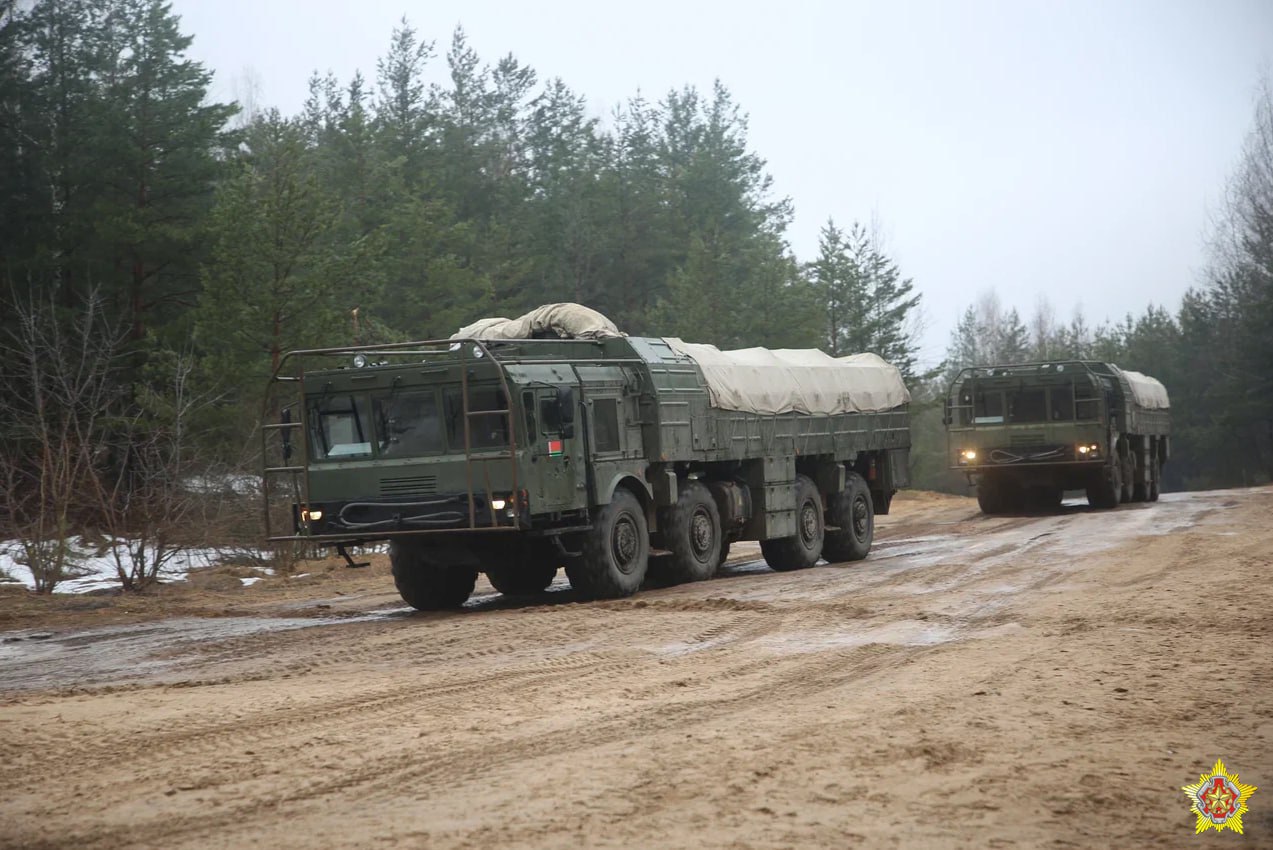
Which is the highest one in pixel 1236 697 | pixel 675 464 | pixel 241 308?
pixel 241 308

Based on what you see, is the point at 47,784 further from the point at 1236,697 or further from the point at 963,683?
the point at 1236,697

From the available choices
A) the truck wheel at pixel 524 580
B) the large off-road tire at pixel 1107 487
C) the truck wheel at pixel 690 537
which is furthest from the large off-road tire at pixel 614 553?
the large off-road tire at pixel 1107 487

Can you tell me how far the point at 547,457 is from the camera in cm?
1514

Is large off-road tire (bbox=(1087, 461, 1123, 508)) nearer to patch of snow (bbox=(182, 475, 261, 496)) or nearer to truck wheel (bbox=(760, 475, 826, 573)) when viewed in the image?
truck wheel (bbox=(760, 475, 826, 573))

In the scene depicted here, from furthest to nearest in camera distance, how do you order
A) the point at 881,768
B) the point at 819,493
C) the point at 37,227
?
the point at 37,227 < the point at 819,493 < the point at 881,768

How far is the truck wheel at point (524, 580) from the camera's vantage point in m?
17.1

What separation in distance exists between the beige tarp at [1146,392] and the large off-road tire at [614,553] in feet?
63.1

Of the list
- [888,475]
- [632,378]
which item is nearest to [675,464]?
[632,378]

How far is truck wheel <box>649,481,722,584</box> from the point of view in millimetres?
17422

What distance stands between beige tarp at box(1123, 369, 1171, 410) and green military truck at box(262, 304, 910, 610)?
15579mm

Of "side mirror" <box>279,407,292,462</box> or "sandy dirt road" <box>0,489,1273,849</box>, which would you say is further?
"side mirror" <box>279,407,292,462</box>

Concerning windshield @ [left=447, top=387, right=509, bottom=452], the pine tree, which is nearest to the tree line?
the pine tree

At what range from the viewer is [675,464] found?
17.8 metres

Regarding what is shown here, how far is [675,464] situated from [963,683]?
8.53m
